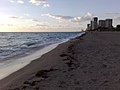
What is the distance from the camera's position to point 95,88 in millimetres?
8039

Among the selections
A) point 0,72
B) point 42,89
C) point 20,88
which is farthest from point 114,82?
point 0,72

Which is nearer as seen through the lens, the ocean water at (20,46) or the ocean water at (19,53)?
the ocean water at (19,53)

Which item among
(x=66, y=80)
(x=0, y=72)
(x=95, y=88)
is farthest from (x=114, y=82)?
(x=0, y=72)

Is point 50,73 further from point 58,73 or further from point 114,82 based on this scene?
point 114,82

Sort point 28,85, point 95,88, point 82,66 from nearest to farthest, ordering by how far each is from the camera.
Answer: point 95,88 → point 28,85 → point 82,66

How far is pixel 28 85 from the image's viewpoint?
865 cm

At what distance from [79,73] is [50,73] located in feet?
4.14

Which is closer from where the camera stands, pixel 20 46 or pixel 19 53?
pixel 19 53

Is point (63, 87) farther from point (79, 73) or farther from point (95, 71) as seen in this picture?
point (95, 71)

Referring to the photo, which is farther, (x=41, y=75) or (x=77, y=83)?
(x=41, y=75)

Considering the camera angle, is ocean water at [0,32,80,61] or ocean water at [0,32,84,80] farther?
ocean water at [0,32,80,61]

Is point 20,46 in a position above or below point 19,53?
below

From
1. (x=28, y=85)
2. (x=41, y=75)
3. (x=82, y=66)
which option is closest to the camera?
(x=28, y=85)

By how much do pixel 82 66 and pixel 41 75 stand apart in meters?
2.64
